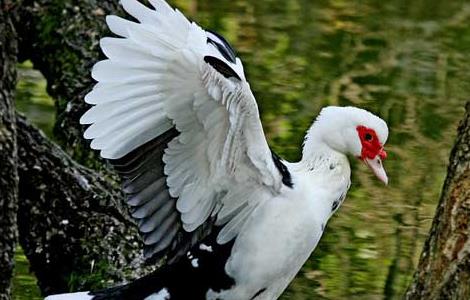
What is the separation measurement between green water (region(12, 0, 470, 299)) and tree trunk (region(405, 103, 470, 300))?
2019 millimetres

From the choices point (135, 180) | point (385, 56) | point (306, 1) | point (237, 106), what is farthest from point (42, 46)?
point (306, 1)

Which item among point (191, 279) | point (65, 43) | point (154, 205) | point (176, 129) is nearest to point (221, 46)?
point (176, 129)

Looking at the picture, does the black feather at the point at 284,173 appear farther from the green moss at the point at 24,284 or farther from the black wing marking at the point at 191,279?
the green moss at the point at 24,284

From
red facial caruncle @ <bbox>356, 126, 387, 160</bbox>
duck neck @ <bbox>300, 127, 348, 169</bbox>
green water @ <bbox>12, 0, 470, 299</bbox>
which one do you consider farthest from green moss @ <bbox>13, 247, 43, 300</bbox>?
red facial caruncle @ <bbox>356, 126, 387, 160</bbox>

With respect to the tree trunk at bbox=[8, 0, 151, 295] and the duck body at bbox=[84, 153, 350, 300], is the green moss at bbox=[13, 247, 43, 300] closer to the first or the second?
the tree trunk at bbox=[8, 0, 151, 295]

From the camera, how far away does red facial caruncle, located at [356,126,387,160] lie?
5.70 meters

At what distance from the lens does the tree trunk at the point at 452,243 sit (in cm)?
532

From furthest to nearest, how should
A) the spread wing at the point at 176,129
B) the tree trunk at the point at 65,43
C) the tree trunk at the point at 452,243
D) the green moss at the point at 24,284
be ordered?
the tree trunk at the point at 65,43, the green moss at the point at 24,284, the tree trunk at the point at 452,243, the spread wing at the point at 176,129

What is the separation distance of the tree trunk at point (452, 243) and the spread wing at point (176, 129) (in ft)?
2.02

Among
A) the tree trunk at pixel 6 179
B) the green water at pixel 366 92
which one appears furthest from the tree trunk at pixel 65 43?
the green water at pixel 366 92

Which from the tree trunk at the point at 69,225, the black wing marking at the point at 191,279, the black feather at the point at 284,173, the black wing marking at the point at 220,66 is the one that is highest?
the black wing marking at the point at 220,66

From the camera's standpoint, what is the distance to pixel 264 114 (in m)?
9.99

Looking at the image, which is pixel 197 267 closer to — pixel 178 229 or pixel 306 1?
pixel 178 229

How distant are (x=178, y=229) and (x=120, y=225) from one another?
1006 millimetres
